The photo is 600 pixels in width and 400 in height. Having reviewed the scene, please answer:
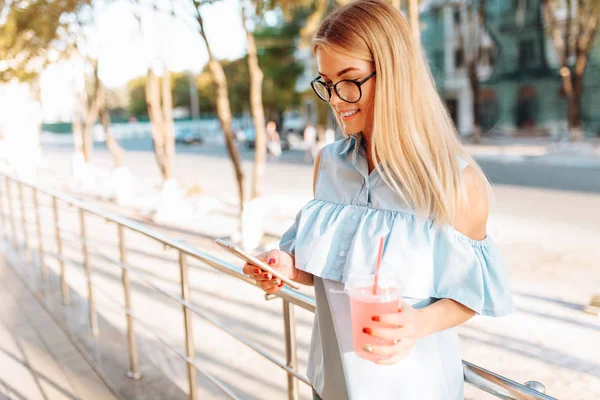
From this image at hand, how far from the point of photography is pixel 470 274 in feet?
3.79

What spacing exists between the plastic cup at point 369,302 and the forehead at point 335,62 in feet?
1.46

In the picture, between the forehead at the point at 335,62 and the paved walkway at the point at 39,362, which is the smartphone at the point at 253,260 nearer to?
the forehead at the point at 335,62

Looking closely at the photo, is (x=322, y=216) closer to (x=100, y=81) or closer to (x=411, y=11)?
(x=411, y=11)

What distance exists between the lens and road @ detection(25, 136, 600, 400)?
4.08 m

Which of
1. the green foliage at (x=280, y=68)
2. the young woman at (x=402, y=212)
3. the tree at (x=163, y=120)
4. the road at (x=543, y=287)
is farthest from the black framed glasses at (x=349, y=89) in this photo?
the green foliage at (x=280, y=68)

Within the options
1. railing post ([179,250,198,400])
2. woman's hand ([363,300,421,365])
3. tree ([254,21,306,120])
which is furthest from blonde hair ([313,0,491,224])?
tree ([254,21,306,120])

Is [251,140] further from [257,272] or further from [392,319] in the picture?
[392,319]

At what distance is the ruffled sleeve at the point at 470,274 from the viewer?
3.77ft

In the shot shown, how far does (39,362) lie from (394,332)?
3327 millimetres

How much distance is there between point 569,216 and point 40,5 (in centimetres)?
1026

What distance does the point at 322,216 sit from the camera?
136 centimetres

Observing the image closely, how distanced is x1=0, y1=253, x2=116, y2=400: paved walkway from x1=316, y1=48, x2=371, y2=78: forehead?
2622 mm

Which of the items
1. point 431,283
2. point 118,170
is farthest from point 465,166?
point 118,170

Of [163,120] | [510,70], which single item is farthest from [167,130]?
[510,70]
